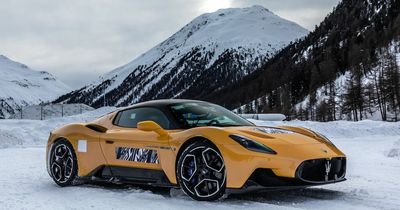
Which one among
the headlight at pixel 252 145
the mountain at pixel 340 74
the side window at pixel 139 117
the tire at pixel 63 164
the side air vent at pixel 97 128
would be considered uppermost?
the mountain at pixel 340 74

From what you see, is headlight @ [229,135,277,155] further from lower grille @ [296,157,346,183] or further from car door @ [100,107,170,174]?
car door @ [100,107,170,174]

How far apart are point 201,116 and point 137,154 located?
0.91m

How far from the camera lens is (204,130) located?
5578mm

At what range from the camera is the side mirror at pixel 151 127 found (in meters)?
5.94

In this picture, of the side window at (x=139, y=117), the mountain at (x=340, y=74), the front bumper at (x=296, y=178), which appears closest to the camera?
the front bumper at (x=296, y=178)

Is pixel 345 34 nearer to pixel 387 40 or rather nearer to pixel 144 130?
pixel 387 40

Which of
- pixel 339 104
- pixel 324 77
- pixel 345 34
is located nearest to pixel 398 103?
pixel 339 104

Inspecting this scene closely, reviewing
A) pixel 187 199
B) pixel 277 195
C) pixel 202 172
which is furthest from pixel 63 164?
pixel 277 195

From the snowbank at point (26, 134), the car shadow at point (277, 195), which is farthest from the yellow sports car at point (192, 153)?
the snowbank at point (26, 134)

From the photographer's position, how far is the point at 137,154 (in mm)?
6258

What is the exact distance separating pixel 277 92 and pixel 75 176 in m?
102

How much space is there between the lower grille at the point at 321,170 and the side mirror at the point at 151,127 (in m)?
1.70

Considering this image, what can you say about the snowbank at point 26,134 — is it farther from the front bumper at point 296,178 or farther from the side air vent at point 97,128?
the front bumper at point 296,178

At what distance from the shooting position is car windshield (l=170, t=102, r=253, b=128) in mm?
6207
